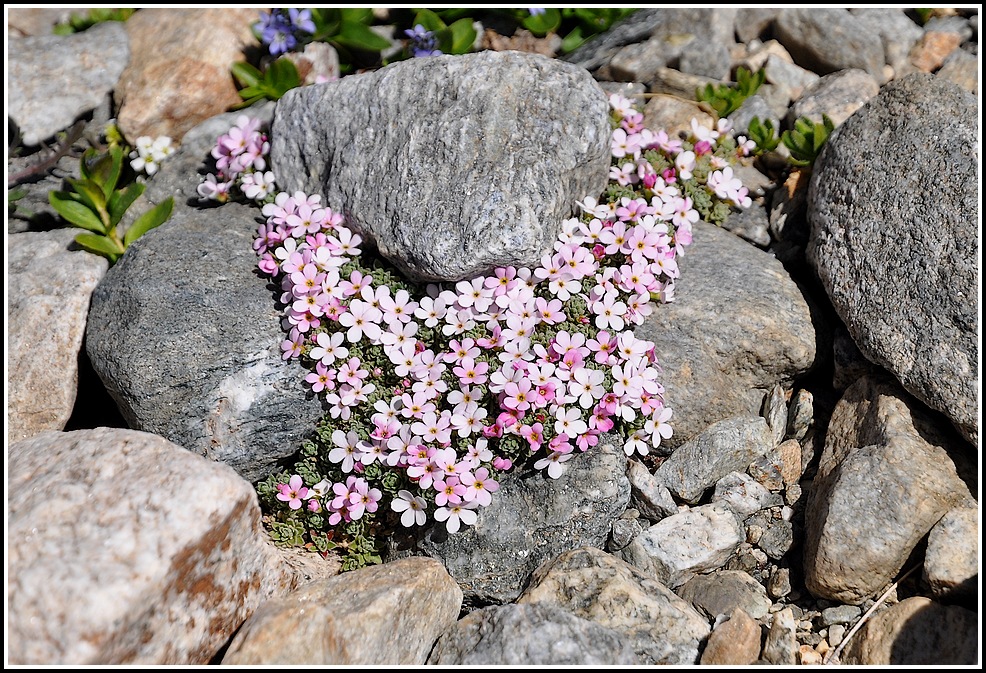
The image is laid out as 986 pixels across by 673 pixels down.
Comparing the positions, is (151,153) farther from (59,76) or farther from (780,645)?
(780,645)

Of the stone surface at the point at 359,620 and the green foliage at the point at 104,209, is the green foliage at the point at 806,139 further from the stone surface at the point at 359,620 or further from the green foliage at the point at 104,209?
the green foliage at the point at 104,209

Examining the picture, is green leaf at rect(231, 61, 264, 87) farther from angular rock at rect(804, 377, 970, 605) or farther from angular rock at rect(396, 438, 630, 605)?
angular rock at rect(804, 377, 970, 605)

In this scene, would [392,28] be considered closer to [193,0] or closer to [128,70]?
[193,0]

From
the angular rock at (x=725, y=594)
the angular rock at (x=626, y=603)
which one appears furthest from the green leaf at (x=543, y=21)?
the angular rock at (x=725, y=594)

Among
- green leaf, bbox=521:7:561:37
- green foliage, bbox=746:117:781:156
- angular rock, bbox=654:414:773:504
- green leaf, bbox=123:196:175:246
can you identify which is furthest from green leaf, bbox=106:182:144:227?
green foliage, bbox=746:117:781:156

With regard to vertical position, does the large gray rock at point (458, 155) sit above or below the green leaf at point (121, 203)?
above
